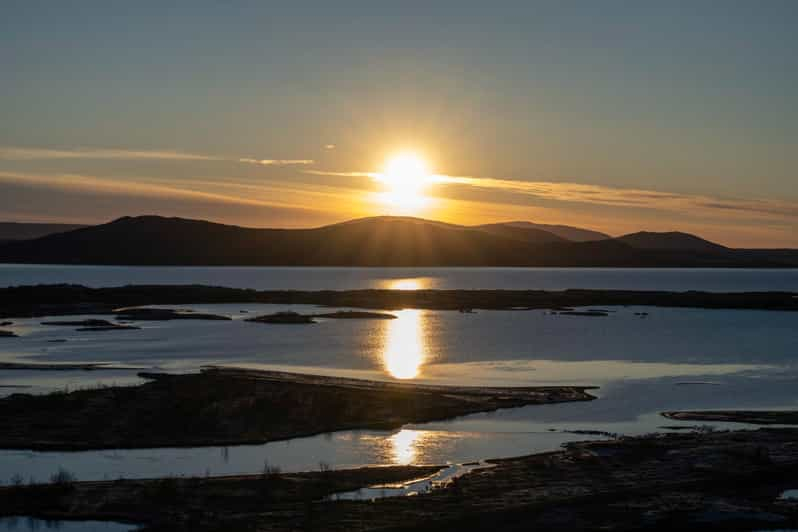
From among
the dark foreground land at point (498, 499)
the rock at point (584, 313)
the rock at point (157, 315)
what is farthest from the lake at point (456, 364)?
the rock at point (157, 315)

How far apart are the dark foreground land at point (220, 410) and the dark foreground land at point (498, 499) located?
295 inches

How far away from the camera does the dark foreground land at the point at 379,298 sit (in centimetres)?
10844

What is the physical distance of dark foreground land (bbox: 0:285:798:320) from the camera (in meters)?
108

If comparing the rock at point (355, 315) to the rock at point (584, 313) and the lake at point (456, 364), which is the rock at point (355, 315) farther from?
the rock at point (584, 313)

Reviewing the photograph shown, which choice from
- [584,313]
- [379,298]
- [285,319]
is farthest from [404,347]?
[379,298]

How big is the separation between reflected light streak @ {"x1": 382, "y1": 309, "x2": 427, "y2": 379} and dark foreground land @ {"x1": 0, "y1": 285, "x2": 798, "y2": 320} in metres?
16.0

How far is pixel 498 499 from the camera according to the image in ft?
79.6

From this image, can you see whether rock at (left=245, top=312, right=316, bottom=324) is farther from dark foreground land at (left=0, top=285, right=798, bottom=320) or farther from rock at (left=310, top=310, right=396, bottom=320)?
dark foreground land at (left=0, top=285, right=798, bottom=320)

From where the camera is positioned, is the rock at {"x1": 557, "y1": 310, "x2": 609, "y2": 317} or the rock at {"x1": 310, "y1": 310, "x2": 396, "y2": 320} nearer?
the rock at {"x1": 310, "y1": 310, "x2": 396, "y2": 320}

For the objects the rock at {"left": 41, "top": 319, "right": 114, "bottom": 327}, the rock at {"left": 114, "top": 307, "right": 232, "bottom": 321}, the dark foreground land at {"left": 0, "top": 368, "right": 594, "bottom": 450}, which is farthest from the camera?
the rock at {"left": 114, "top": 307, "right": 232, "bottom": 321}

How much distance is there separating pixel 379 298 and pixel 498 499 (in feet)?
345

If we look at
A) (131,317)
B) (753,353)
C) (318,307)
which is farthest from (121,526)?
(318,307)

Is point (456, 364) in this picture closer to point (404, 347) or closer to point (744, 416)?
point (404, 347)

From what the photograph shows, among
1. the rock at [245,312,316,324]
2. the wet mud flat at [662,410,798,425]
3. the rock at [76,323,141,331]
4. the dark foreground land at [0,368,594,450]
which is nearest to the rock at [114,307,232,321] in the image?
the rock at [245,312,316,324]
